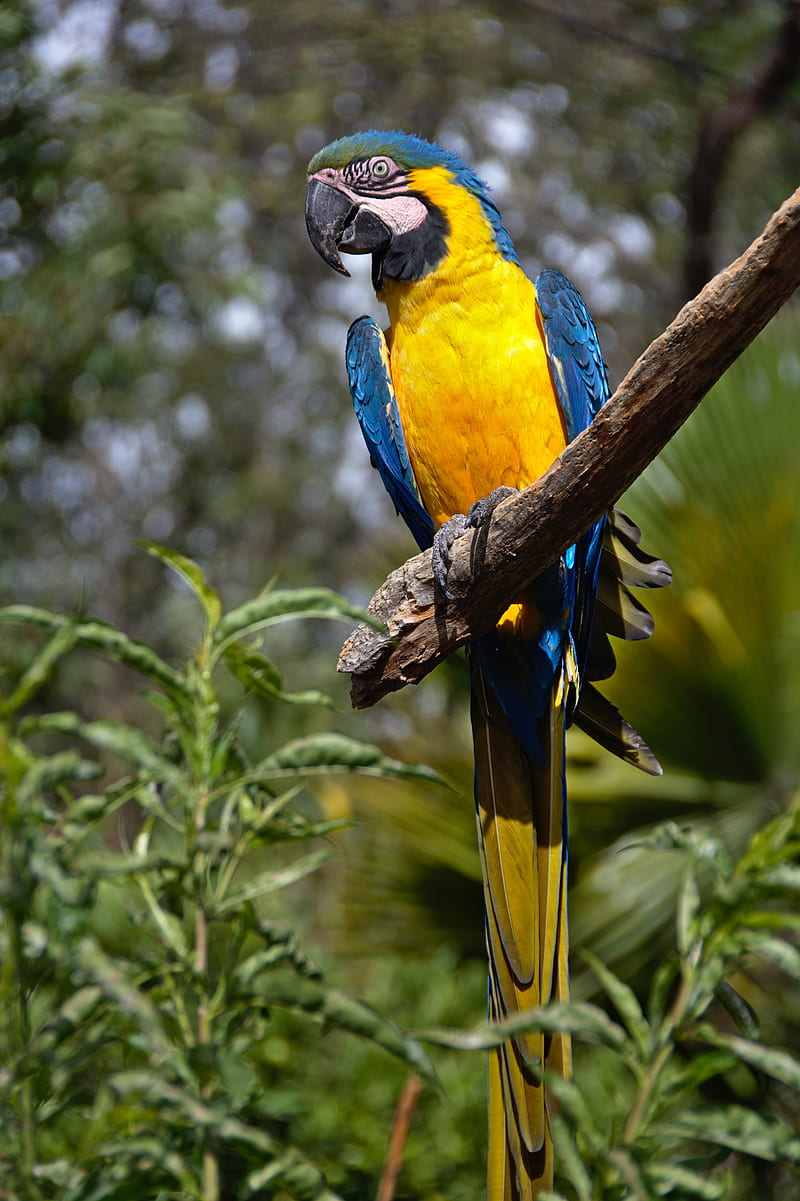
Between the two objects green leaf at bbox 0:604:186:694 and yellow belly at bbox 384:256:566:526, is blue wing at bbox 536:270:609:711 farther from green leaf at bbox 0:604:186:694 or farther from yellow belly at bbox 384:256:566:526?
green leaf at bbox 0:604:186:694

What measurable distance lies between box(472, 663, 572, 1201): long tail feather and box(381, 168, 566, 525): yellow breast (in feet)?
1.28

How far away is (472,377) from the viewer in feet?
6.51

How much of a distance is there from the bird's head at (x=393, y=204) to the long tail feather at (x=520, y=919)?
0.86 meters

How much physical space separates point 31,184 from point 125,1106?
457cm

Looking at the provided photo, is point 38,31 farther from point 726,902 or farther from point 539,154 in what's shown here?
point 539,154

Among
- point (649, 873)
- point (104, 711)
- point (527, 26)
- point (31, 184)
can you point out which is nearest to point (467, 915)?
point (649, 873)

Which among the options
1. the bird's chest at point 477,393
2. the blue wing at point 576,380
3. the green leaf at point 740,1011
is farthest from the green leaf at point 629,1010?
the bird's chest at point 477,393

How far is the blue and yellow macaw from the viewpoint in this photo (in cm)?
185

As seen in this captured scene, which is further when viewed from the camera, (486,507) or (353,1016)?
(486,507)

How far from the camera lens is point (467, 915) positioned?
312cm

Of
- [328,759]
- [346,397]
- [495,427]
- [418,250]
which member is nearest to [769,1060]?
[328,759]

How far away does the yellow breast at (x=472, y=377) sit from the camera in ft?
6.52

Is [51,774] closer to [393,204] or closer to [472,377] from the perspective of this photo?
[472,377]

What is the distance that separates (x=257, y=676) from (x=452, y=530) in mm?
854
